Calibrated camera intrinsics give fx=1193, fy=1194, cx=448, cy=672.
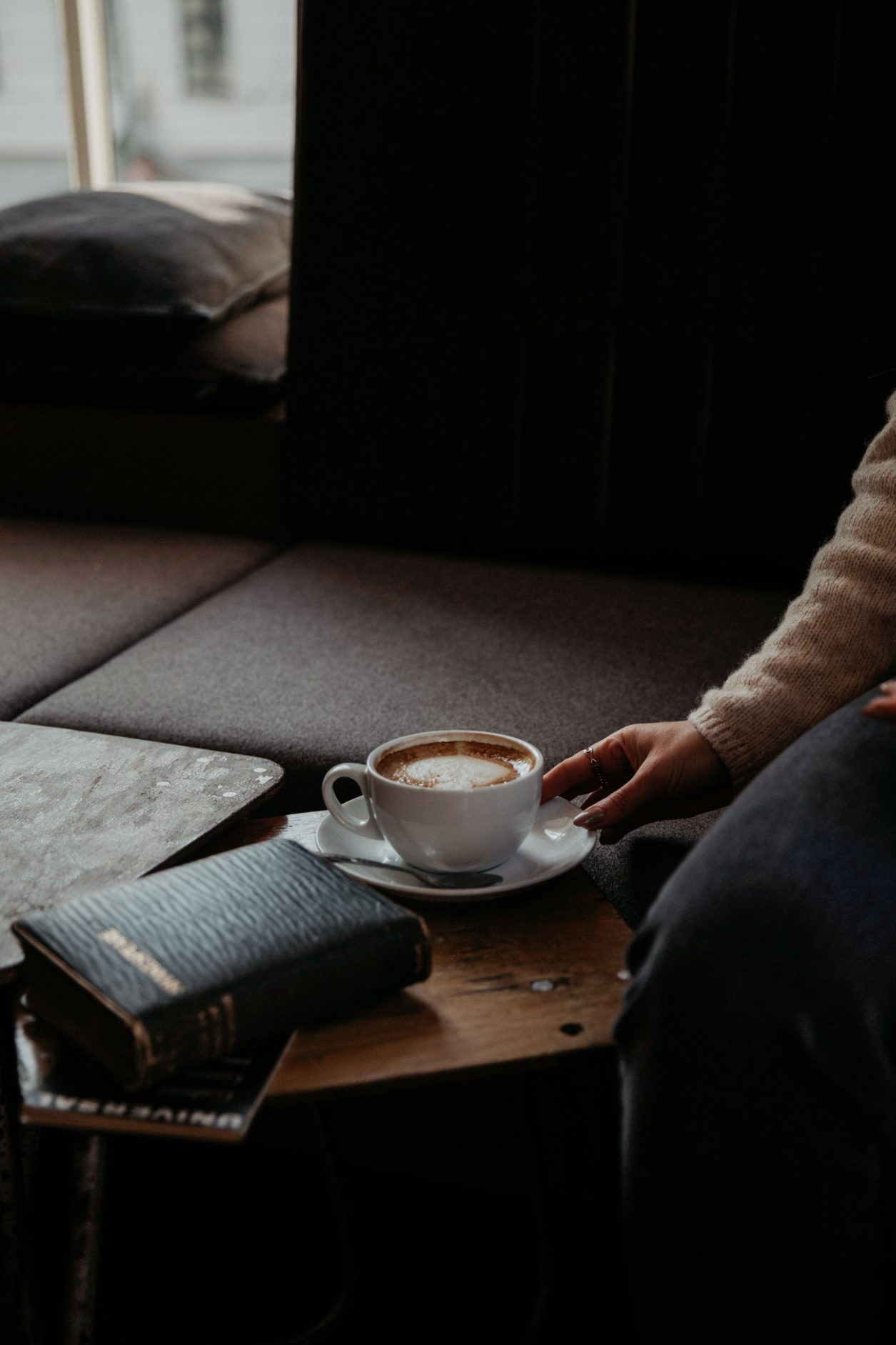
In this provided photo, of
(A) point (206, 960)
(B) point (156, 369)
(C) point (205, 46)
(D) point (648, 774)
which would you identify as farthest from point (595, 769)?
(C) point (205, 46)

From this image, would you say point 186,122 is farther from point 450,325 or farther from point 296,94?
point 450,325

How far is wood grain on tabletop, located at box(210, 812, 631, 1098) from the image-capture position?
60 centimetres

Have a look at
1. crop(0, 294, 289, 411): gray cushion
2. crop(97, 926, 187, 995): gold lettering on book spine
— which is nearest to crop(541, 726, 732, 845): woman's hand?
crop(97, 926, 187, 995): gold lettering on book spine

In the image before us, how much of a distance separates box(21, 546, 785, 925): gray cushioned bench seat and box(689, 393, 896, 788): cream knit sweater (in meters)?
0.11

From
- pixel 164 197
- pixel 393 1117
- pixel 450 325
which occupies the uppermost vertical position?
pixel 164 197

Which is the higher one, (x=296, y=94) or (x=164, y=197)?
(x=296, y=94)

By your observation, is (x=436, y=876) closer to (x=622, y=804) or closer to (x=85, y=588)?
(x=622, y=804)

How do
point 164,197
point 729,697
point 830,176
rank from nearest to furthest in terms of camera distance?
1. point 729,697
2. point 830,176
3. point 164,197

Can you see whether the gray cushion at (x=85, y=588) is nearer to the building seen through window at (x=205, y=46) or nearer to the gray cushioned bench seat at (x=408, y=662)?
the gray cushioned bench seat at (x=408, y=662)

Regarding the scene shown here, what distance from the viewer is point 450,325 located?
5.01ft

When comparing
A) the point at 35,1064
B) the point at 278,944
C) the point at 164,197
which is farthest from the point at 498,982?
the point at 164,197

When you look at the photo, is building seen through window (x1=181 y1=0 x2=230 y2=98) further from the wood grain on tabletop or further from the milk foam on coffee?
the wood grain on tabletop

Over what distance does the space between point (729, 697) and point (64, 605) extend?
834 mm

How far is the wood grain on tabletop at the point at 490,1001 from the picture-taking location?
0.60 meters
